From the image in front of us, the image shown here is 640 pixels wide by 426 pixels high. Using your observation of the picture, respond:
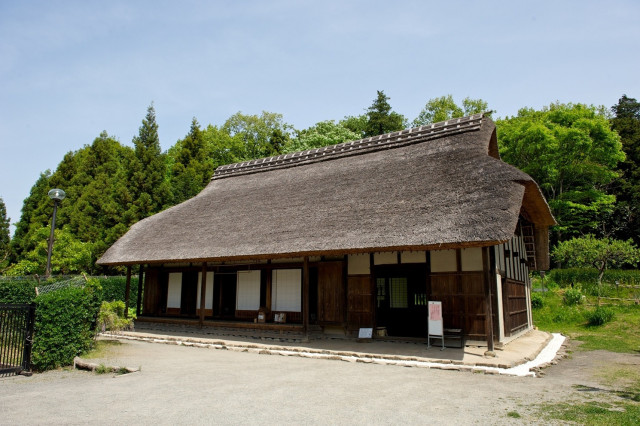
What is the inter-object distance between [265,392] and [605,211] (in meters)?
32.8

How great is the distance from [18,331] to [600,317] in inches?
715

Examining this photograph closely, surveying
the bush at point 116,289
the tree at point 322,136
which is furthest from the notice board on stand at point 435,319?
the tree at point 322,136

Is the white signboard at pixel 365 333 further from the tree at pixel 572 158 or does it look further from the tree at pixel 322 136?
the tree at pixel 572 158

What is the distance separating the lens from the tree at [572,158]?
2903cm

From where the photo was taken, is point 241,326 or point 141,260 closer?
point 241,326

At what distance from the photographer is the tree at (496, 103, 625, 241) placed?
29031 millimetres

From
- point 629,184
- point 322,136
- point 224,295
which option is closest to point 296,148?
point 322,136

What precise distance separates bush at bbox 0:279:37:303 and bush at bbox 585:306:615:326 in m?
19.9

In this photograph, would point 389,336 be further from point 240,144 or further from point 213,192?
point 240,144

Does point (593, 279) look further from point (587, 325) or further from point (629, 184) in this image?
point (629, 184)

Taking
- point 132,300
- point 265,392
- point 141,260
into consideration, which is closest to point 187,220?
point 141,260

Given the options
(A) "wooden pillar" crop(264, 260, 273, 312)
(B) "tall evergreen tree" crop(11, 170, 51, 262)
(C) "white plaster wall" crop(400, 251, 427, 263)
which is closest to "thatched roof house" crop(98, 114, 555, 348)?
(C) "white plaster wall" crop(400, 251, 427, 263)

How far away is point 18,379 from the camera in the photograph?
7637 millimetres

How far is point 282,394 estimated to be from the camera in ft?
20.5
